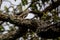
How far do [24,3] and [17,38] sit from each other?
1.60ft

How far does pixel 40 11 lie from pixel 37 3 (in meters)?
0.14

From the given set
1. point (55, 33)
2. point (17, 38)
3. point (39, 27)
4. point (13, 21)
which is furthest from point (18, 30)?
point (55, 33)

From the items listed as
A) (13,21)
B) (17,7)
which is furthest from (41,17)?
(13,21)

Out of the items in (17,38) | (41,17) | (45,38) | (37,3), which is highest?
(37,3)

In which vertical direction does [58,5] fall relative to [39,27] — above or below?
above

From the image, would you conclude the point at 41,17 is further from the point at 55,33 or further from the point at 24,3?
the point at 55,33

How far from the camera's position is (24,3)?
2607 millimetres

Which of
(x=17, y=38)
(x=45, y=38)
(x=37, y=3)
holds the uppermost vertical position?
(x=37, y=3)

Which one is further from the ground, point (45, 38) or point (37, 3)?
point (37, 3)

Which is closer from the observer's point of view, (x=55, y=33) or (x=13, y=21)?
(x=55, y=33)

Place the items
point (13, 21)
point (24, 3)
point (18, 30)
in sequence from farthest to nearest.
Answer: point (24, 3) → point (18, 30) → point (13, 21)

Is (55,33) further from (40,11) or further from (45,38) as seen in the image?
(40,11)

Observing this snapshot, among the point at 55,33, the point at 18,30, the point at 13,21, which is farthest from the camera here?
the point at 18,30

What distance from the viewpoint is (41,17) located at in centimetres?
274
